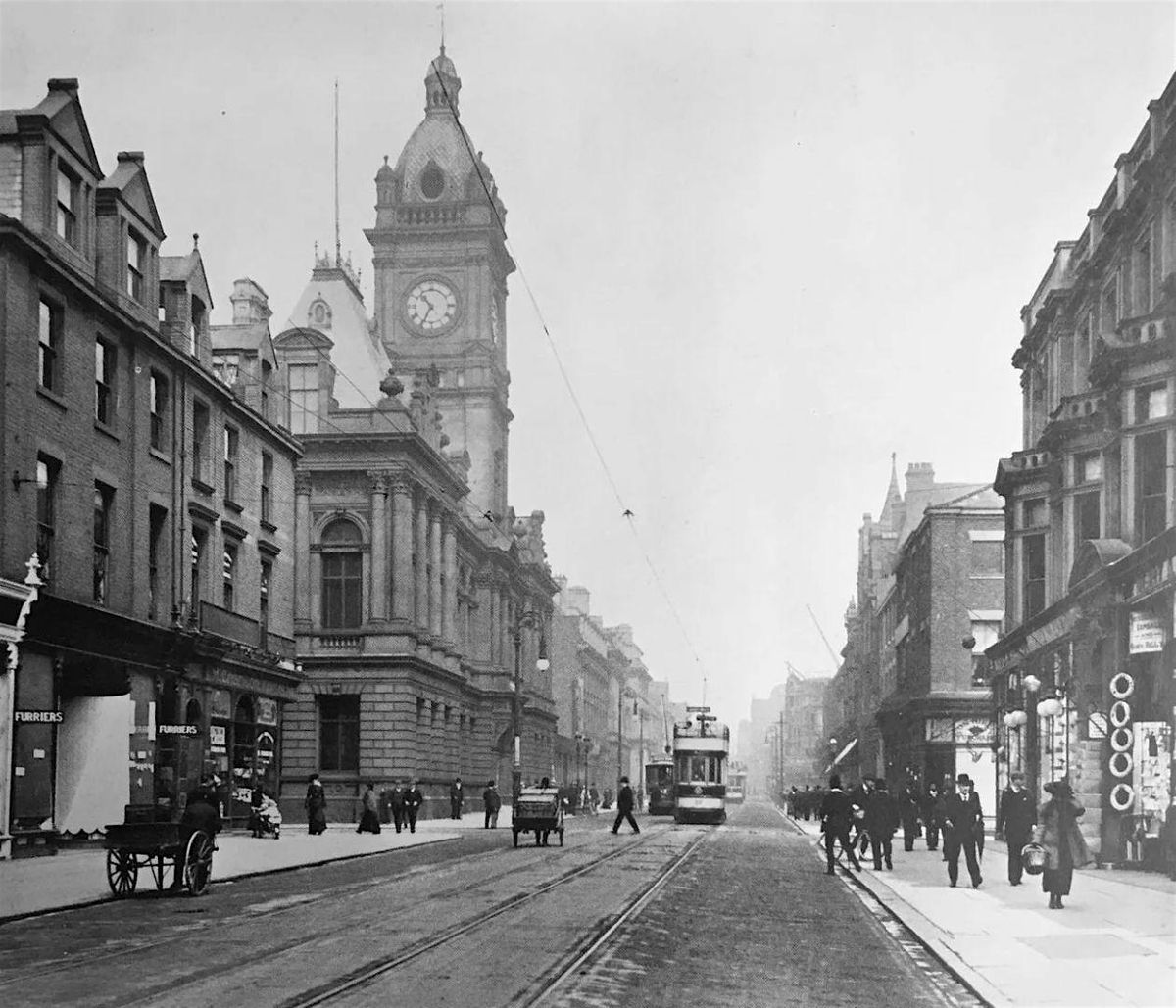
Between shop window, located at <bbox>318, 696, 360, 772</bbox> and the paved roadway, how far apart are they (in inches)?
1275

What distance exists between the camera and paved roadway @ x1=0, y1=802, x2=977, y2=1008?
12.3m

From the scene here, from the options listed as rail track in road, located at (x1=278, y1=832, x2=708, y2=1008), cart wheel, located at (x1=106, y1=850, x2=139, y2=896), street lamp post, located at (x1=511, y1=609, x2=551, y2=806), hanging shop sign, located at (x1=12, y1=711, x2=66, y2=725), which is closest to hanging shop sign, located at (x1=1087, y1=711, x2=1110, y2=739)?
rail track in road, located at (x1=278, y1=832, x2=708, y2=1008)

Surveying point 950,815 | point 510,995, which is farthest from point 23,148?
point 510,995

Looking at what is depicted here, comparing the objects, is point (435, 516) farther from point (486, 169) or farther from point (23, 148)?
point (23, 148)

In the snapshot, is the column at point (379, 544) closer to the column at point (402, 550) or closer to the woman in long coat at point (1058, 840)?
the column at point (402, 550)

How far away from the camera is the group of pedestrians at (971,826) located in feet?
65.4

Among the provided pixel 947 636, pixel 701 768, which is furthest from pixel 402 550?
pixel 947 636

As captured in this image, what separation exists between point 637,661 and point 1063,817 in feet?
533

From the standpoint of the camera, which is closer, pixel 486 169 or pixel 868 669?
pixel 486 169

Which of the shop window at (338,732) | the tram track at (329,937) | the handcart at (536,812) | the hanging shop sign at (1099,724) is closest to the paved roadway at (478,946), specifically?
the tram track at (329,937)

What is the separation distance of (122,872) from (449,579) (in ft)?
156

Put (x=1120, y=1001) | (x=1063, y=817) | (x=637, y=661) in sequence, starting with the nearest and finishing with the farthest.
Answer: (x=1120, y=1001) < (x=1063, y=817) < (x=637, y=661)

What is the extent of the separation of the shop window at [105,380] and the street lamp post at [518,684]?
2627 centimetres

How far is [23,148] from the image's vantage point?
28734mm
